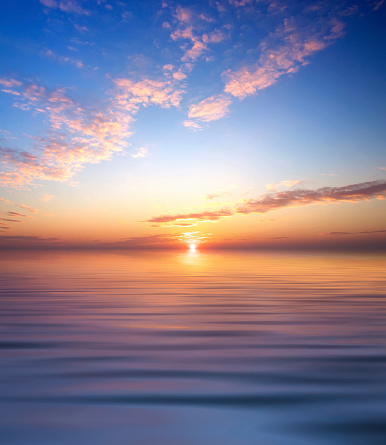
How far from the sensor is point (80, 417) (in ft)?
7.88

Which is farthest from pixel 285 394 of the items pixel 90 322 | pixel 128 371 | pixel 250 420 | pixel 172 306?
pixel 172 306

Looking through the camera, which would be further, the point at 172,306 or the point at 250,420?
the point at 172,306

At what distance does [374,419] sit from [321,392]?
0.51m

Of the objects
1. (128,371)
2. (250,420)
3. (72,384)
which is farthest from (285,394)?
(72,384)

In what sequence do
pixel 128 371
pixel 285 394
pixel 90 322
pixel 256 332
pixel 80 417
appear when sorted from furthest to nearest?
pixel 90 322 < pixel 256 332 < pixel 128 371 < pixel 285 394 < pixel 80 417

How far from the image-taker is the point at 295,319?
575 centimetres

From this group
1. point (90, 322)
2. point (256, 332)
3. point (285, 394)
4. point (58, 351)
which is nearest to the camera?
point (285, 394)

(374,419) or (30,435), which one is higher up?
(30,435)

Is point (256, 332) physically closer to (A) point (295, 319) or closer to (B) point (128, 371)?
(A) point (295, 319)

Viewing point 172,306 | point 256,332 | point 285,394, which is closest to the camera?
point 285,394

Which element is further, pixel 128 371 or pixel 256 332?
pixel 256 332

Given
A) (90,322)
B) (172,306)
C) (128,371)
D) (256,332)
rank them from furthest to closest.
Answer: (172,306)
(90,322)
(256,332)
(128,371)

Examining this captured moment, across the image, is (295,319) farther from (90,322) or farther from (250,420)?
(90,322)

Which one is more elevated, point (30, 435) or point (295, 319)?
point (30, 435)
